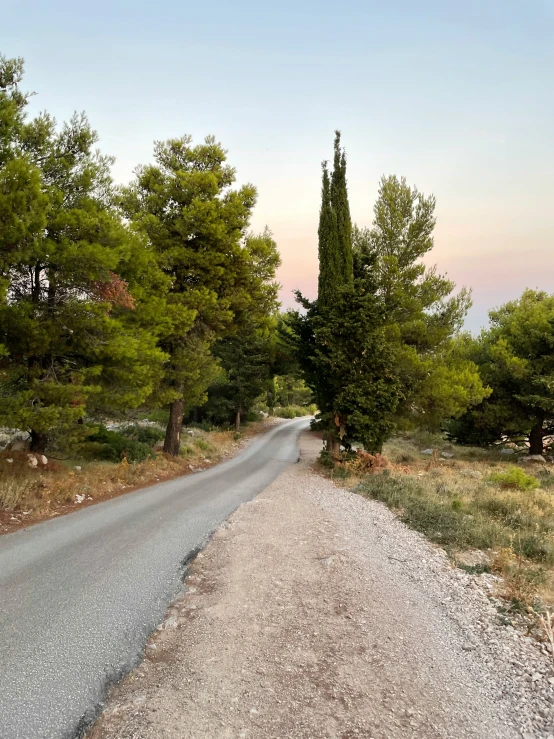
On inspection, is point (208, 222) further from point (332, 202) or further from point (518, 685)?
point (518, 685)

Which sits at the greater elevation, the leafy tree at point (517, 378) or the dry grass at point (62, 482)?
the leafy tree at point (517, 378)

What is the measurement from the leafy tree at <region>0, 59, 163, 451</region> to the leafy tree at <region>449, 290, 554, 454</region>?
788 inches

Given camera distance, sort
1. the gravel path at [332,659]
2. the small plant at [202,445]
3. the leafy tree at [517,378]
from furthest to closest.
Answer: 1. the leafy tree at [517,378]
2. the small plant at [202,445]
3. the gravel path at [332,659]

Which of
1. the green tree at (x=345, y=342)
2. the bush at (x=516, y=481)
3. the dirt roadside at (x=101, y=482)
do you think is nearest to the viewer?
the dirt roadside at (x=101, y=482)

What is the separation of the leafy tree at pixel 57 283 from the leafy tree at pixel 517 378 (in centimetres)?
2000

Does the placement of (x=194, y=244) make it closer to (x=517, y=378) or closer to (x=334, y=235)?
(x=334, y=235)

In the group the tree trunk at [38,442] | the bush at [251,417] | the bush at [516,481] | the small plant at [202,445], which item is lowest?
the bush at [251,417]

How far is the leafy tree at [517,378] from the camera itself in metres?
23.0

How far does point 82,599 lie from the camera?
5215mm

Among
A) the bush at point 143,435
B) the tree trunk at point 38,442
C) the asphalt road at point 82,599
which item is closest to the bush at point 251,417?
the bush at point 143,435

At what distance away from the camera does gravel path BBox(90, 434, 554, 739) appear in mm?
3303

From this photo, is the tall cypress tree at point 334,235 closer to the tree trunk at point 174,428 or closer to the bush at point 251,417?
the tree trunk at point 174,428

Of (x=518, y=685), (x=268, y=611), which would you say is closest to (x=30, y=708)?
A: (x=268, y=611)

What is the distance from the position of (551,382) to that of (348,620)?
69.6 feet
